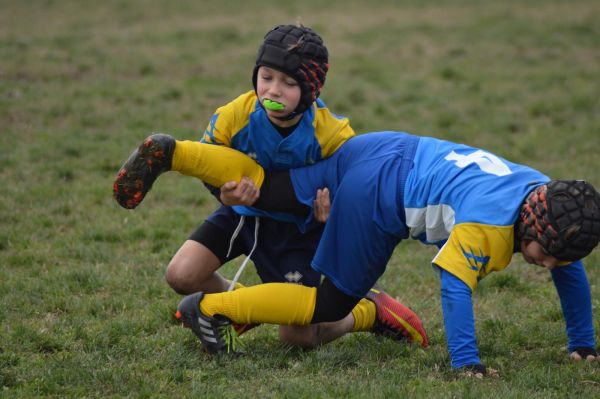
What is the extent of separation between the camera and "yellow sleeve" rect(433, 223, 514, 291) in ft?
13.4

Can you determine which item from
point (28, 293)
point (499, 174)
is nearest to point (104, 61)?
point (28, 293)

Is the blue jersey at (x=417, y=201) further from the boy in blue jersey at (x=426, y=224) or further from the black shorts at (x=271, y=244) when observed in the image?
the black shorts at (x=271, y=244)

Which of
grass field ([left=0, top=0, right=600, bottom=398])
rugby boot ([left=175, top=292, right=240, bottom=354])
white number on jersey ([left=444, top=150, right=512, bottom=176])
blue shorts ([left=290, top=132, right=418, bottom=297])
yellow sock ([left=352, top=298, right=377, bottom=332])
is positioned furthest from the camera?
yellow sock ([left=352, top=298, right=377, bottom=332])

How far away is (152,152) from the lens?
4488mm

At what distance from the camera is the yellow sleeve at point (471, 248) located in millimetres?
4074

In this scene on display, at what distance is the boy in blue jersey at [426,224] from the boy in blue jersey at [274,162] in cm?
11

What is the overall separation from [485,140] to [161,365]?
625 cm

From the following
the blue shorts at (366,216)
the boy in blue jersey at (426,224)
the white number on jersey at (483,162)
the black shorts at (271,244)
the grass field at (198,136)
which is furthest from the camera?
the black shorts at (271,244)

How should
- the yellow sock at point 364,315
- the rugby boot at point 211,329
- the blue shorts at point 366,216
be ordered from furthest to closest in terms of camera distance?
the yellow sock at point 364,315
the rugby boot at point 211,329
the blue shorts at point 366,216

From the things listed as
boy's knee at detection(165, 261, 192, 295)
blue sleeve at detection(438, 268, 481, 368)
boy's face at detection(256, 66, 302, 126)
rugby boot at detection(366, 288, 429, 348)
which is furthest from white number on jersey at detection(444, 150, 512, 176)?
boy's knee at detection(165, 261, 192, 295)

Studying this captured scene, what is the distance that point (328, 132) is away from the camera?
15.8 feet

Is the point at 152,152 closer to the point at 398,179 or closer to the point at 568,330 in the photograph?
the point at 398,179

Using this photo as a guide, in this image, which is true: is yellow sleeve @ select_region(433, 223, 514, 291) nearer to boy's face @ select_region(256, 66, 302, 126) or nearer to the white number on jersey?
the white number on jersey

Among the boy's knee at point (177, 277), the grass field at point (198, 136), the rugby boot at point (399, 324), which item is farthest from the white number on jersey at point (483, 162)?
the boy's knee at point (177, 277)
